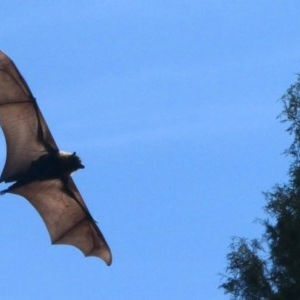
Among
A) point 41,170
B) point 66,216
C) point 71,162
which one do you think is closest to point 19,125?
point 41,170

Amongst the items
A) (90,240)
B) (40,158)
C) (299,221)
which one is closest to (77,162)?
(40,158)

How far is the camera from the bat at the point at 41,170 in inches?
1214

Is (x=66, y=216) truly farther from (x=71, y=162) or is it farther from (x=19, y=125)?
(x=71, y=162)

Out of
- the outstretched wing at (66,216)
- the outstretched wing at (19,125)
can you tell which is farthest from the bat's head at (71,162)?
the outstretched wing at (66,216)

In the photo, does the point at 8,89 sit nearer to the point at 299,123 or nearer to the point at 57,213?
the point at 57,213

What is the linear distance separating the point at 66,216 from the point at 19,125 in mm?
2092

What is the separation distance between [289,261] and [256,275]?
3.20ft

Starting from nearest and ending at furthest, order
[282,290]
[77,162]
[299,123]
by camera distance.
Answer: [77,162] → [282,290] → [299,123]

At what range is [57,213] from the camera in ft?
109

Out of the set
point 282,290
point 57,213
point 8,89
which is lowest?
point 282,290

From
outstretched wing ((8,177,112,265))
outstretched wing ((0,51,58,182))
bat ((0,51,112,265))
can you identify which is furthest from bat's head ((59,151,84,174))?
outstretched wing ((8,177,112,265))

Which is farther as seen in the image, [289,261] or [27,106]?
[289,261]

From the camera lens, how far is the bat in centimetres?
3084

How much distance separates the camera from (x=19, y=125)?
31.7 metres
